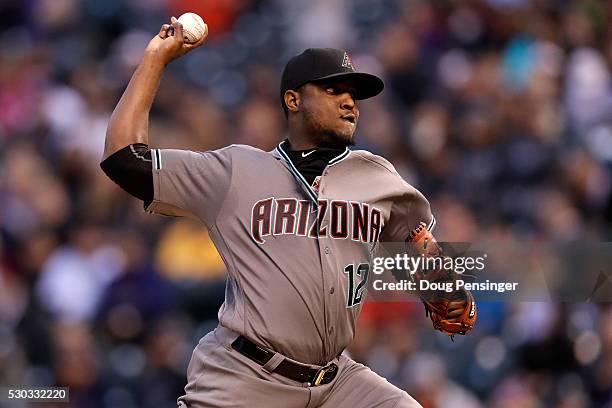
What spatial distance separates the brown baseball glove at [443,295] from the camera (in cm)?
402

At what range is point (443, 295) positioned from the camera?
403 centimetres

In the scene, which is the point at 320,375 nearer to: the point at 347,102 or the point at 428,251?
the point at 428,251

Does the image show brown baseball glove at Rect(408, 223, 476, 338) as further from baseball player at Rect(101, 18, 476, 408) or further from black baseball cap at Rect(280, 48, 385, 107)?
black baseball cap at Rect(280, 48, 385, 107)

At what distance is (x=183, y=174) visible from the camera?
12.1 feet

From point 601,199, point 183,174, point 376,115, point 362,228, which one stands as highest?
point 183,174

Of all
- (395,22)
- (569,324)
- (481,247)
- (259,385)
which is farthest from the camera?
(395,22)

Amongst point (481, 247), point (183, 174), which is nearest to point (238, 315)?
point (183, 174)

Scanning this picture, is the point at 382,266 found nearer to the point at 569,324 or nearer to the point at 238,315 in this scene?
the point at 238,315

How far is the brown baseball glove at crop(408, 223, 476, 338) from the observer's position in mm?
4020

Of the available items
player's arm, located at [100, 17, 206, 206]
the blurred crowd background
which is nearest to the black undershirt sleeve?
player's arm, located at [100, 17, 206, 206]

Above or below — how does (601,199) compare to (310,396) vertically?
below

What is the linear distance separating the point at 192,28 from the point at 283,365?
1131mm

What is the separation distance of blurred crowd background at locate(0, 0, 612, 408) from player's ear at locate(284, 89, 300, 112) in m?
2.84

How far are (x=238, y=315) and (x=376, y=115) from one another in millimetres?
4387
